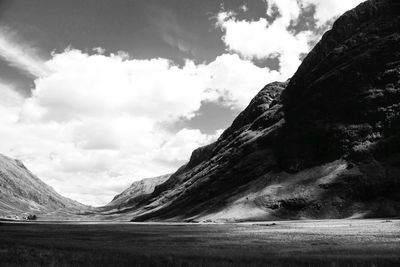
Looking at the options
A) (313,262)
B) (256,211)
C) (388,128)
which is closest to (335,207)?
(256,211)

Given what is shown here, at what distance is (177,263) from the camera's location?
25.8 m

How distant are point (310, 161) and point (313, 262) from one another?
17966 cm

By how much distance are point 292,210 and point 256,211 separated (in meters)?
14.9

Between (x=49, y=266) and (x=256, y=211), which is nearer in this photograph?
(x=49, y=266)

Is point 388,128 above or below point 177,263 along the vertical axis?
above

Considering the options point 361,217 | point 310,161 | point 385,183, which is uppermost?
point 310,161

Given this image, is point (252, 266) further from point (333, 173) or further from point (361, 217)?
point (333, 173)

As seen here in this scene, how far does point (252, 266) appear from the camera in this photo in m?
24.1

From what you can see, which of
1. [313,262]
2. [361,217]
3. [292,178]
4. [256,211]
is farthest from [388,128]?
[313,262]

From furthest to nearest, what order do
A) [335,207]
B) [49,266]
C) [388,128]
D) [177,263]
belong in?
[388,128] < [335,207] < [177,263] < [49,266]

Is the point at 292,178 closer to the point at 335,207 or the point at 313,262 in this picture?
the point at 335,207

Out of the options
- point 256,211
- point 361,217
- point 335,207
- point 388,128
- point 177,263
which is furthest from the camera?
point 388,128

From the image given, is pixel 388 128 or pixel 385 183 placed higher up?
pixel 388 128

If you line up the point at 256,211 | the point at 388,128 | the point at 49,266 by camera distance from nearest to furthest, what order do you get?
the point at 49,266, the point at 256,211, the point at 388,128
